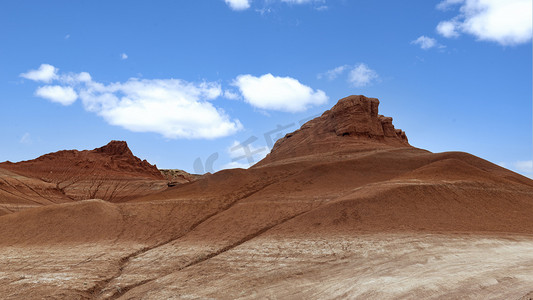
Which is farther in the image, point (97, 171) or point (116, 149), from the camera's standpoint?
point (116, 149)

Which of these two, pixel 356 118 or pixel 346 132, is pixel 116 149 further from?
pixel 356 118

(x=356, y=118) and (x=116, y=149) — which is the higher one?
(x=116, y=149)

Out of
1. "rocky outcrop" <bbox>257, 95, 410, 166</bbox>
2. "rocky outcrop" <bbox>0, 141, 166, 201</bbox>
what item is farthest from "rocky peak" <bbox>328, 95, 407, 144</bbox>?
"rocky outcrop" <bbox>0, 141, 166, 201</bbox>

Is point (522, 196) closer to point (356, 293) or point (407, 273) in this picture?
point (407, 273)

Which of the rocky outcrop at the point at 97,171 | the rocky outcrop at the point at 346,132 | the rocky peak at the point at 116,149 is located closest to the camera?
Answer: the rocky outcrop at the point at 346,132

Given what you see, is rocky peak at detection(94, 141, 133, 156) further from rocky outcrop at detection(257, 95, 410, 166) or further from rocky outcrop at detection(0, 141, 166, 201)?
rocky outcrop at detection(257, 95, 410, 166)

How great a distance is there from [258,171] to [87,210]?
1324 cm

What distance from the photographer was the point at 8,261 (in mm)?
17703

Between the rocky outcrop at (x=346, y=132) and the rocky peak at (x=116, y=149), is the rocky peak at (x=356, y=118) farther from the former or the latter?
the rocky peak at (x=116, y=149)

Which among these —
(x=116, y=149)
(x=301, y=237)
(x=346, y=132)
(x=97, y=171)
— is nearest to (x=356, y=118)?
(x=346, y=132)

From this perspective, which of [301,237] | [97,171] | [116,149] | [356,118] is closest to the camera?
[301,237]

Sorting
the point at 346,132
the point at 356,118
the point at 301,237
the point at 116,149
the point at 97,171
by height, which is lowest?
the point at 301,237

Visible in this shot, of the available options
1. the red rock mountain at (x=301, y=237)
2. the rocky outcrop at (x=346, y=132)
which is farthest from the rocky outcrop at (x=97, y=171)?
the red rock mountain at (x=301, y=237)

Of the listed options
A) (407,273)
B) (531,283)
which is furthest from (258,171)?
(531,283)
